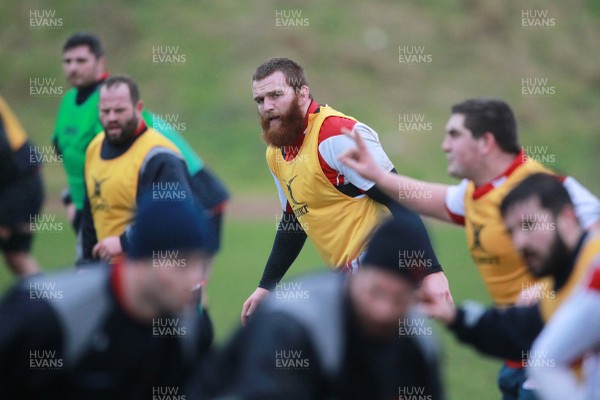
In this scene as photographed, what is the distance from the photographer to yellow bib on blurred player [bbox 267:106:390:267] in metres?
6.41

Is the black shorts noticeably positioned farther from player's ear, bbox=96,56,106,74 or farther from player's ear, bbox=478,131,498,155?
player's ear, bbox=478,131,498,155

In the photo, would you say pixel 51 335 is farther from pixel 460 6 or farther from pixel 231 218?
pixel 460 6

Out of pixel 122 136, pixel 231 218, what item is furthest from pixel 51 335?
pixel 231 218

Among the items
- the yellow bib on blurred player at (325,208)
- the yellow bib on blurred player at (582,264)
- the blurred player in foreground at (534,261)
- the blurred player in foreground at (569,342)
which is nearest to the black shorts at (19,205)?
the yellow bib on blurred player at (325,208)

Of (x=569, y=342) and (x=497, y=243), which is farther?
(x=497, y=243)

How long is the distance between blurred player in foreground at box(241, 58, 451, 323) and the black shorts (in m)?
1.73

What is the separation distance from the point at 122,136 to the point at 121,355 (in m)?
3.64

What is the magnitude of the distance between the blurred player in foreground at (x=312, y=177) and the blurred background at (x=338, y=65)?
16.1 metres

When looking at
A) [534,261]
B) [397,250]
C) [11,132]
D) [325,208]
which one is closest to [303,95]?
[325,208]

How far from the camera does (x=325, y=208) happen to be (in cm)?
652

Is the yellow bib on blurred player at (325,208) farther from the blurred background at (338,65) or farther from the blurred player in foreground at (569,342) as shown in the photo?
the blurred background at (338,65)

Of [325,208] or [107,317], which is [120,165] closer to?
[325,208]

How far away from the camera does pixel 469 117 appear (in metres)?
5.50

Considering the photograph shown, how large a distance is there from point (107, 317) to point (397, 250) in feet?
3.82
